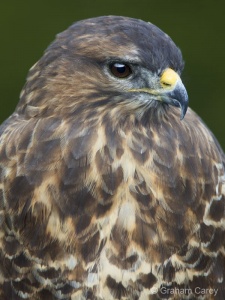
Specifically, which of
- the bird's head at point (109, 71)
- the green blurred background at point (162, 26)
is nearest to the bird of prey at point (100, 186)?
the bird's head at point (109, 71)

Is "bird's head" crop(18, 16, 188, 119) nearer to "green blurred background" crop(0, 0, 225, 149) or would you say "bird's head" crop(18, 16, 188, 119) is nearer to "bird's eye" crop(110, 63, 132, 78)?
"bird's eye" crop(110, 63, 132, 78)

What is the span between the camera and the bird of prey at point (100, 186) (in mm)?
4715

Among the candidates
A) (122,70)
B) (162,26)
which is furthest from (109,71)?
(162,26)

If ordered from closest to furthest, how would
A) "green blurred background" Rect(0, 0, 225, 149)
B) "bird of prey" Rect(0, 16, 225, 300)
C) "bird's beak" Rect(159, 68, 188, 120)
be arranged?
1. "bird's beak" Rect(159, 68, 188, 120)
2. "bird of prey" Rect(0, 16, 225, 300)
3. "green blurred background" Rect(0, 0, 225, 149)

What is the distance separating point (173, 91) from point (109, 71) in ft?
0.79

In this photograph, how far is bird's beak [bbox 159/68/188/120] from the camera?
4.59 meters

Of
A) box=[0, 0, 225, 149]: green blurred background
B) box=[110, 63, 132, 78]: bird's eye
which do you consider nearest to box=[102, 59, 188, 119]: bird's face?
box=[110, 63, 132, 78]: bird's eye

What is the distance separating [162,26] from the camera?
714cm

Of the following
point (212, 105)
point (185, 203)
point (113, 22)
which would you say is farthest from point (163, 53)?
point (212, 105)

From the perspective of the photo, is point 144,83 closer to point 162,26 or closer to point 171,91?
point 171,91

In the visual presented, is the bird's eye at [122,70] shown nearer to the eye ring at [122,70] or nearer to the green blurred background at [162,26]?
the eye ring at [122,70]

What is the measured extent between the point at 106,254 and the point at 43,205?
10.6 inches

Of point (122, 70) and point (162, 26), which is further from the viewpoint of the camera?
point (162, 26)

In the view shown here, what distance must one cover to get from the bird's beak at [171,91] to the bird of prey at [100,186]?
0.02m
